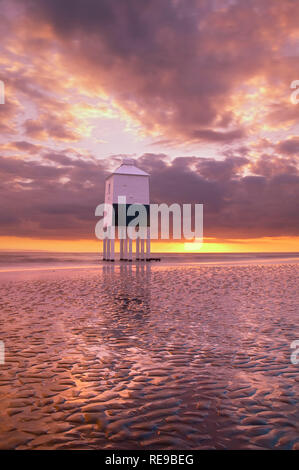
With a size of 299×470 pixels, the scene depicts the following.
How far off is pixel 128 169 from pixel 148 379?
38.1 metres

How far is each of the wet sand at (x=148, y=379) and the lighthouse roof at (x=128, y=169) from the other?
1216 inches

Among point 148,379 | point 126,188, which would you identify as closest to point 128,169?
point 126,188

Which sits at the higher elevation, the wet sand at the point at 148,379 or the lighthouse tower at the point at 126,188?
the lighthouse tower at the point at 126,188

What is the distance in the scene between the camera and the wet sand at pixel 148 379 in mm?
4129

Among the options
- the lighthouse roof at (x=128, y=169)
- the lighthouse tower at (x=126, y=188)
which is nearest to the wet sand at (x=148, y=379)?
the lighthouse tower at (x=126, y=188)

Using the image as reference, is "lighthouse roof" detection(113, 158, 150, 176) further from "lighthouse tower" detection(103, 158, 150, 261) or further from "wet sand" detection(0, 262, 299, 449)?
"wet sand" detection(0, 262, 299, 449)

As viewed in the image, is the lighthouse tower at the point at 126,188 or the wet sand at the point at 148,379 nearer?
the wet sand at the point at 148,379

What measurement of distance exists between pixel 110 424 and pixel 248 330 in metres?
5.99

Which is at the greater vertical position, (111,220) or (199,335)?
(111,220)

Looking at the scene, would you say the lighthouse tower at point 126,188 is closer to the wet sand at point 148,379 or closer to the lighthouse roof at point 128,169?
the lighthouse roof at point 128,169

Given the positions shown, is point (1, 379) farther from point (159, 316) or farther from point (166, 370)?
point (159, 316)

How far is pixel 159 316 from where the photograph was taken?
1144cm
